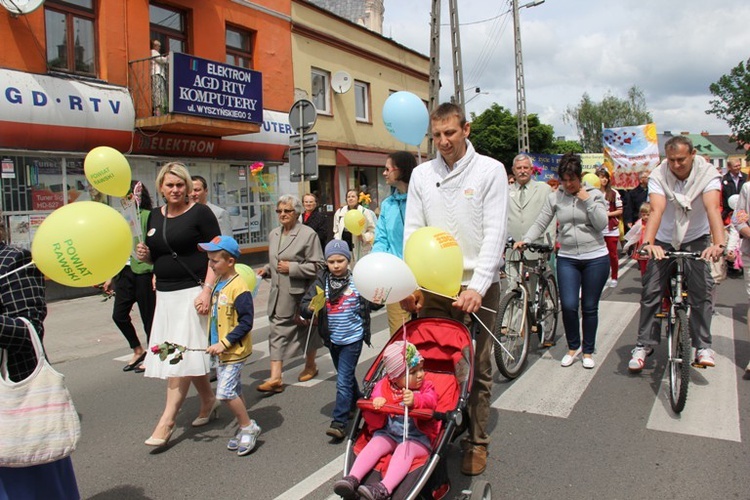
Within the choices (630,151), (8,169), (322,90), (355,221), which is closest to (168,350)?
(355,221)

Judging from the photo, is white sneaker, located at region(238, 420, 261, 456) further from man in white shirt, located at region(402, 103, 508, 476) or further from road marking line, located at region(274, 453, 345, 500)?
man in white shirt, located at region(402, 103, 508, 476)

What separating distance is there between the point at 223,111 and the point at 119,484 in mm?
10984

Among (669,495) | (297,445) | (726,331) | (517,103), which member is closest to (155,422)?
(297,445)

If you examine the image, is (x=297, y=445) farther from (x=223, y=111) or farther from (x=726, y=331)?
(x=223, y=111)

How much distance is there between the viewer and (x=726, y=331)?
265 inches

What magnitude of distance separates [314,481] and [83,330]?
6.24 meters

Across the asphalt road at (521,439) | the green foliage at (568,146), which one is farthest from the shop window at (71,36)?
the green foliage at (568,146)

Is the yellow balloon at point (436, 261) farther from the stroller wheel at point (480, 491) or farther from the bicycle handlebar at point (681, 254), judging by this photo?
the bicycle handlebar at point (681, 254)

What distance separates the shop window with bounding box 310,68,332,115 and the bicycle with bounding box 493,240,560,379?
1384 centimetres

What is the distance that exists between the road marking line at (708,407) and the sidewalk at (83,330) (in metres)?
6.04

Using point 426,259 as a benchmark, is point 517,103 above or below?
above

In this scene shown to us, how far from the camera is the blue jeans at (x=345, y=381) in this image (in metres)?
4.20

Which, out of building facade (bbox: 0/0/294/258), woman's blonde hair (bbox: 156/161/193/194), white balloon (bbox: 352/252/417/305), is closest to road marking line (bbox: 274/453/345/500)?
white balloon (bbox: 352/252/417/305)

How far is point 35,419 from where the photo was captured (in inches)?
90.4
